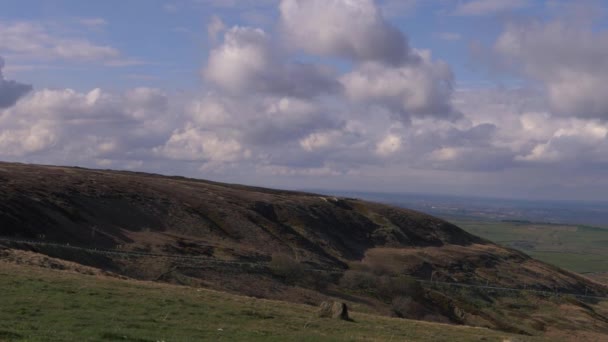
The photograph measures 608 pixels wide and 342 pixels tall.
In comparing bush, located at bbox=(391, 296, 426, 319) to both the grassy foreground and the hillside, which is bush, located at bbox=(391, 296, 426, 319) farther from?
the grassy foreground

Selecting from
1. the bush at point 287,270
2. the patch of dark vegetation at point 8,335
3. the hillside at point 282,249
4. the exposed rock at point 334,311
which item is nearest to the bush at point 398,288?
the hillside at point 282,249

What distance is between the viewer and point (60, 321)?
79.8 feet

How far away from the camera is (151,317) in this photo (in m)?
28.0

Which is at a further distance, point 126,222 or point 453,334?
point 126,222

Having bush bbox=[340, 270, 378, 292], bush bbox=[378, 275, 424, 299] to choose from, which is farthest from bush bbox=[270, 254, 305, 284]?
bush bbox=[378, 275, 424, 299]

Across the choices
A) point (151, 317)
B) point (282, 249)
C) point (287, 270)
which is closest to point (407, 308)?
point (287, 270)

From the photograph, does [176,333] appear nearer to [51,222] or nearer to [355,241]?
[51,222]

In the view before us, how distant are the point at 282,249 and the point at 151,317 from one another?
211ft

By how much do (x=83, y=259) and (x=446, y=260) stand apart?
230 ft

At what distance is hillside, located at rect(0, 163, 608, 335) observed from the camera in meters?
64.1

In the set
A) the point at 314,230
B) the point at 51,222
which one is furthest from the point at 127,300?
the point at 314,230

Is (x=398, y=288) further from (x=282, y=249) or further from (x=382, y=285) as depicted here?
(x=282, y=249)

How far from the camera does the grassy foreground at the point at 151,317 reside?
917 inches

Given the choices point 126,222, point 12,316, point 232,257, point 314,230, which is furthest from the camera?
point 314,230
